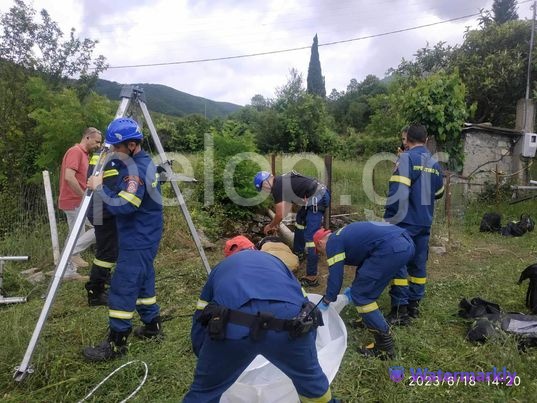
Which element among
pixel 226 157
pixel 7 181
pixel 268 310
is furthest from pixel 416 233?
pixel 7 181

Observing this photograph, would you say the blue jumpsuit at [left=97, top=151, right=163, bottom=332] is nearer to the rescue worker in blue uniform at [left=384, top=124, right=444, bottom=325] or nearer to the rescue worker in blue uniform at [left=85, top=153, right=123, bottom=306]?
the rescue worker in blue uniform at [left=85, top=153, right=123, bottom=306]

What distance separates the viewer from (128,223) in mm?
3283

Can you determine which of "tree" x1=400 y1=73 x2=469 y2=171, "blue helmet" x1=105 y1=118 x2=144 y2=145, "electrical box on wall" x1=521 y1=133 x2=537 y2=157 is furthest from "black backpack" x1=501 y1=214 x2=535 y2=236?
"blue helmet" x1=105 y1=118 x2=144 y2=145

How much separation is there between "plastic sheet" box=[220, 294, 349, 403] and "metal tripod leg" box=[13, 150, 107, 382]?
1.41 m

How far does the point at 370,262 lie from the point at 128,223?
1855mm

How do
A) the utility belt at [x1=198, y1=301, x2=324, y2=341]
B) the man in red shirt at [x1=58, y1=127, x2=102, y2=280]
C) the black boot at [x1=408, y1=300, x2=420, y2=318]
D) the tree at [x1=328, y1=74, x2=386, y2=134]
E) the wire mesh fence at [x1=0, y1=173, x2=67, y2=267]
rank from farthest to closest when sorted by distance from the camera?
the tree at [x1=328, y1=74, x2=386, y2=134] → the wire mesh fence at [x1=0, y1=173, x2=67, y2=267] → the man in red shirt at [x1=58, y1=127, x2=102, y2=280] → the black boot at [x1=408, y1=300, x2=420, y2=318] → the utility belt at [x1=198, y1=301, x2=324, y2=341]

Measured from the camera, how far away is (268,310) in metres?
1.86

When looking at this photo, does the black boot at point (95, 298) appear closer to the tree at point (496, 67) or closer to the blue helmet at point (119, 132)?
the blue helmet at point (119, 132)

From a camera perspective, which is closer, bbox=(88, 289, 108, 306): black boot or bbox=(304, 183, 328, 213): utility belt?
bbox=(88, 289, 108, 306): black boot

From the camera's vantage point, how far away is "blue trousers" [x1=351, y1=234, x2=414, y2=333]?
10.4 ft

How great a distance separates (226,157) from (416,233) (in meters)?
4.71

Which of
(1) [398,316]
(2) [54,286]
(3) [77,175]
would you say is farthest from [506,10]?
(2) [54,286]

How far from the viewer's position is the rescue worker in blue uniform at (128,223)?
10.3ft

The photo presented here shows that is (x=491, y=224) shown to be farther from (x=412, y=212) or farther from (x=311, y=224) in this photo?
(x=412, y=212)
